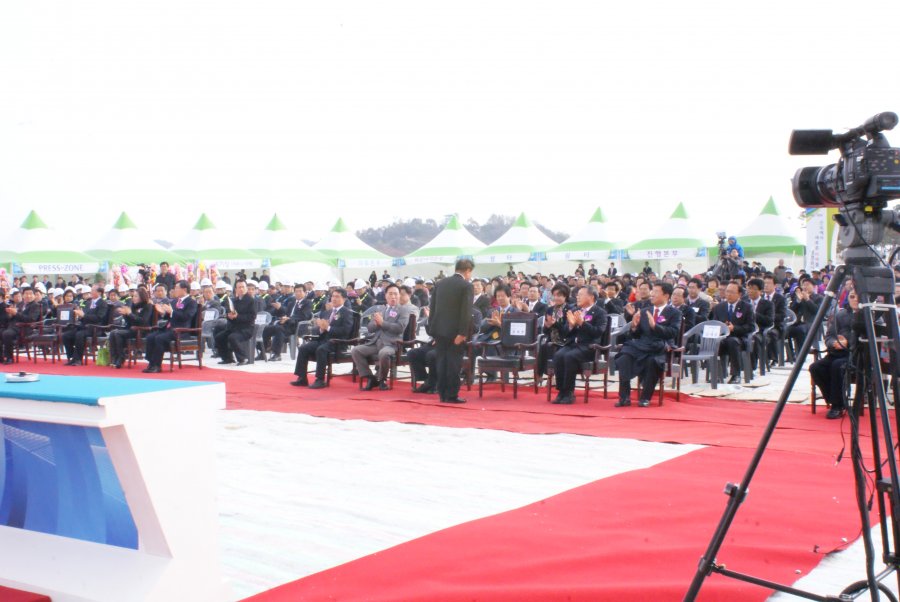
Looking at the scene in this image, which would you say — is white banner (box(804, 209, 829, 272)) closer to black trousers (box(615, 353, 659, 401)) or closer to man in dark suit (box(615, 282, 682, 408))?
man in dark suit (box(615, 282, 682, 408))

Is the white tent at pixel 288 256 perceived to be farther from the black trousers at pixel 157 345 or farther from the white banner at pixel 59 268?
the black trousers at pixel 157 345

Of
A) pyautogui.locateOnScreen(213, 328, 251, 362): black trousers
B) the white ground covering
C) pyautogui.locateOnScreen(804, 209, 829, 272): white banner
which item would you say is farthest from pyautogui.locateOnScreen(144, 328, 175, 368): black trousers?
Answer: pyautogui.locateOnScreen(804, 209, 829, 272): white banner

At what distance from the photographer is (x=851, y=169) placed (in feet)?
8.23

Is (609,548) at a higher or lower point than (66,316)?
lower

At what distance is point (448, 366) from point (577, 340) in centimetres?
154

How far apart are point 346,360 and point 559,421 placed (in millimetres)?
4450

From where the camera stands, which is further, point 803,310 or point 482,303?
point 803,310

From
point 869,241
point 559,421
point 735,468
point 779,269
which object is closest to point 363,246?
point 779,269

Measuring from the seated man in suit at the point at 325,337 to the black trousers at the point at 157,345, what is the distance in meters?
3.33

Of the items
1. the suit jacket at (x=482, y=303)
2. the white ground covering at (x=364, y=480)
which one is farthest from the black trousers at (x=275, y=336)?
the white ground covering at (x=364, y=480)

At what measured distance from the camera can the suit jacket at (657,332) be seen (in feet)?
29.7

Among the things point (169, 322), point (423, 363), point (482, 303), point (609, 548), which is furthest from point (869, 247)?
point (169, 322)

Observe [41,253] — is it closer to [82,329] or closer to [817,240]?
[82,329]

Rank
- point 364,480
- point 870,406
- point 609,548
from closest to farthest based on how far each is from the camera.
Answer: point 870,406, point 609,548, point 364,480
